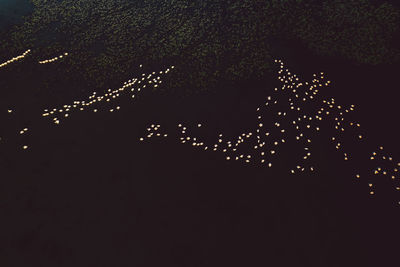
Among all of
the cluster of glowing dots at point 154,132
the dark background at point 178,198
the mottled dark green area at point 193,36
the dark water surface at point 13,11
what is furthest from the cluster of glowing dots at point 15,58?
the cluster of glowing dots at point 154,132

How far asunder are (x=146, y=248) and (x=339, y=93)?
141 inches

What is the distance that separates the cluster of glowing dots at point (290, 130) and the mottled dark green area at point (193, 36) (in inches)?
30.2

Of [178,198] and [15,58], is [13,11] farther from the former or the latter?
[178,198]

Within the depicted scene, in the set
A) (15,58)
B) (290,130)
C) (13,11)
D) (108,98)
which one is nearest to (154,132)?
(108,98)

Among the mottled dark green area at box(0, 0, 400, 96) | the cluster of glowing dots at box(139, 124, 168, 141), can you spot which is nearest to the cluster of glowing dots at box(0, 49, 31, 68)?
the mottled dark green area at box(0, 0, 400, 96)

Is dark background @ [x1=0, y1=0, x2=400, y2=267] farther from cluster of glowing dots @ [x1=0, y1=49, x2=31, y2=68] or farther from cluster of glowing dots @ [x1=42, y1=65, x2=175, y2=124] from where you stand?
cluster of glowing dots @ [x1=0, y1=49, x2=31, y2=68]

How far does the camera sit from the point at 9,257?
3438mm

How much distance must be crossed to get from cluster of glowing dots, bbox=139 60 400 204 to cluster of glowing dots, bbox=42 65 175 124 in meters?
0.97

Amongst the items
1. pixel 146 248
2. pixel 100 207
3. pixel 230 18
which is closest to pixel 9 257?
pixel 100 207

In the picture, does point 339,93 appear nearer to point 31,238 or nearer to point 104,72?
point 104,72

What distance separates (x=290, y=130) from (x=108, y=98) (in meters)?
2.80

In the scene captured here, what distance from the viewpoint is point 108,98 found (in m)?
5.15

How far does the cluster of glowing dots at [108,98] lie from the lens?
4.95m

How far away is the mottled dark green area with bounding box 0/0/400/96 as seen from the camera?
5531 mm
